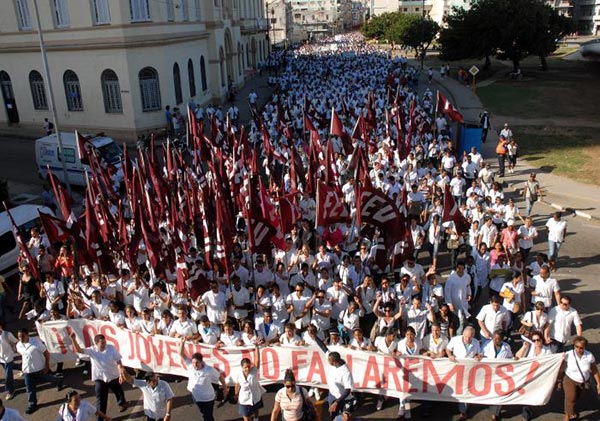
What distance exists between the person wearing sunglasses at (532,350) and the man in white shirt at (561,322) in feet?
1.86

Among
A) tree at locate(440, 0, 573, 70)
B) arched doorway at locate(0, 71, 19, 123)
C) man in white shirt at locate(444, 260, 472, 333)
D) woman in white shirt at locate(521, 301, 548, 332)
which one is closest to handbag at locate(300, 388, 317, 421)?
man in white shirt at locate(444, 260, 472, 333)

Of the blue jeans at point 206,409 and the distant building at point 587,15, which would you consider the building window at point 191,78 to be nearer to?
the blue jeans at point 206,409

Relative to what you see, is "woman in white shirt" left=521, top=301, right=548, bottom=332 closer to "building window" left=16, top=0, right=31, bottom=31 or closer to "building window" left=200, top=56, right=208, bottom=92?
"building window" left=16, top=0, right=31, bottom=31

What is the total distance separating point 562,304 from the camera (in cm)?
784

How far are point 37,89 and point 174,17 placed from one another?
25.9ft

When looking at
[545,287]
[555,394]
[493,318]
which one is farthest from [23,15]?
[555,394]

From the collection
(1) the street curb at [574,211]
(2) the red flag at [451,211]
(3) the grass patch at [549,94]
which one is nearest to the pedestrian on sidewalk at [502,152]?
(1) the street curb at [574,211]

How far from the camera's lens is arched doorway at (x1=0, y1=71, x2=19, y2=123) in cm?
2875

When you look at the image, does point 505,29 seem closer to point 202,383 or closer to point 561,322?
point 561,322

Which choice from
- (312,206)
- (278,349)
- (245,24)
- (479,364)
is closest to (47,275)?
(278,349)

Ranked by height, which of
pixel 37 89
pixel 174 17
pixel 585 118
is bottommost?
pixel 585 118

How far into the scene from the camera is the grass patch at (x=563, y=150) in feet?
63.5

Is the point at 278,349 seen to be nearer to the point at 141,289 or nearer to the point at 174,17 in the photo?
the point at 141,289

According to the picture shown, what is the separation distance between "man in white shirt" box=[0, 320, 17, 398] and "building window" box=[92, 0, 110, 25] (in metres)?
19.8
